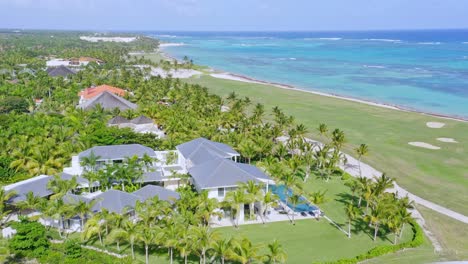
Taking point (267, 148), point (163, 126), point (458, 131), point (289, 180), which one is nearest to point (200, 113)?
point (163, 126)

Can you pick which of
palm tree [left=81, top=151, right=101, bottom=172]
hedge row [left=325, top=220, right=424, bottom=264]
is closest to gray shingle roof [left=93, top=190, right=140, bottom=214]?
palm tree [left=81, top=151, right=101, bottom=172]

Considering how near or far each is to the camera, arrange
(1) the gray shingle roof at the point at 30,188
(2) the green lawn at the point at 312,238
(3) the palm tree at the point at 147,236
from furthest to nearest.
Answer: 1. (1) the gray shingle roof at the point at 30,188
2. (2) the green lawn at the point at 312,238
3. (3) the palm tree at the point at 147,236

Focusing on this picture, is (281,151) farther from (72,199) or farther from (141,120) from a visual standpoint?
(72,199)

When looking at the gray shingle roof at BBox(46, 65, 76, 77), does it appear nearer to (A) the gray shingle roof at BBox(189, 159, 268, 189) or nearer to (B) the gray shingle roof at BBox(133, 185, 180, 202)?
(A) the gray shingle roof at BBox(189, 159, 268, 189)

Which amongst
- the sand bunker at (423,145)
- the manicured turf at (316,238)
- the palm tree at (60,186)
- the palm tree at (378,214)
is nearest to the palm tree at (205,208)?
the manicured turf at (316,238)

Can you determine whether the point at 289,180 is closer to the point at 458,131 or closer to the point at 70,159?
the point at 70,159

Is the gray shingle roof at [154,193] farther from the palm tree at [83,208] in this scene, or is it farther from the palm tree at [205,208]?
the palm tree at [83,208]

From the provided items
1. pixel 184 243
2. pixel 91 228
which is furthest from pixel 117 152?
pixel 184 243
